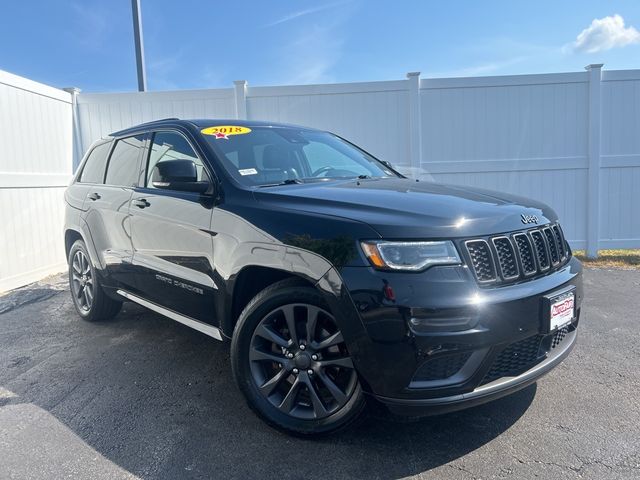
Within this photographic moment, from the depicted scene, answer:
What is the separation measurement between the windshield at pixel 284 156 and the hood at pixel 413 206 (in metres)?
0.30

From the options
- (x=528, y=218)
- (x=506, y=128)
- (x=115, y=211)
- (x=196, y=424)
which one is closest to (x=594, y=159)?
(x=506, y=128)

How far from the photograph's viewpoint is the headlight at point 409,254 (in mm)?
2129

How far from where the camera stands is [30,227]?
670 centimetres

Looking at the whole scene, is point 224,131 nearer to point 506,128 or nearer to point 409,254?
point 409,254

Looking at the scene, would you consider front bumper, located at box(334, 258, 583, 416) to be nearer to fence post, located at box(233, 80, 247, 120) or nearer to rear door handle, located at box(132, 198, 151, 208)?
rear door handle, located at box(132, 198, 151, 208)

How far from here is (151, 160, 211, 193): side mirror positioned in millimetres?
2857

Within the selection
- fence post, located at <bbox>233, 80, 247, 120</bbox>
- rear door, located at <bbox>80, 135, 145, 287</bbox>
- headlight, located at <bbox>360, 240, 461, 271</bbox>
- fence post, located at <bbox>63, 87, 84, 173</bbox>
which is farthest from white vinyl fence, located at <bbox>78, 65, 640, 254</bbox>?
headlight, located at <bbox>360, 240, 461, 271</bbox>

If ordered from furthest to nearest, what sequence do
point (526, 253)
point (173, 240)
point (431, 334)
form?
1. point (173, 240)
2. point (526, 253)
3. point (431, 334)

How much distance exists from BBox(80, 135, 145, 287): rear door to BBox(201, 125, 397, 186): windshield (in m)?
1.03

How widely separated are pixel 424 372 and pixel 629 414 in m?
1.55

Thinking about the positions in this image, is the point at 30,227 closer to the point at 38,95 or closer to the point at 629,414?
the point at 38,95

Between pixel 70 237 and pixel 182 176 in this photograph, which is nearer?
pixel 182 176

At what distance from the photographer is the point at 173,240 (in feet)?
10.4

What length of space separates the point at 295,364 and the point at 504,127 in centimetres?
626
